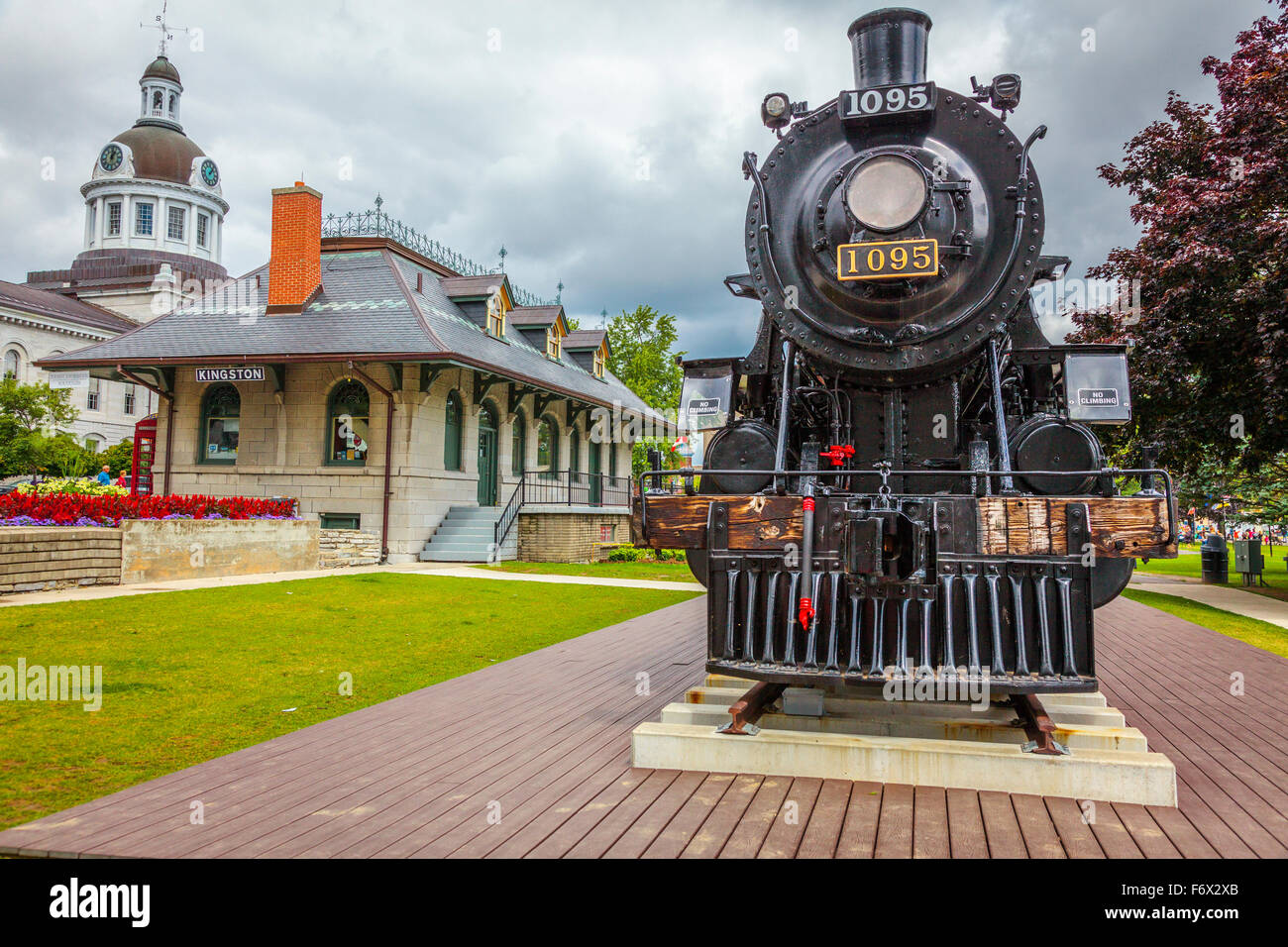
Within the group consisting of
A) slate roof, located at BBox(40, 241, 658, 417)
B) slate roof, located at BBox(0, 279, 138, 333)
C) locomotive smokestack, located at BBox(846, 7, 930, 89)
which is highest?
slate roof, located at BBox(0, 279, 138, 333)

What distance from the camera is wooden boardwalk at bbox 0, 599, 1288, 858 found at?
3260mm

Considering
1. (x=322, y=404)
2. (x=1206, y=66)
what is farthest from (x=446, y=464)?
(x=1206, y=66)

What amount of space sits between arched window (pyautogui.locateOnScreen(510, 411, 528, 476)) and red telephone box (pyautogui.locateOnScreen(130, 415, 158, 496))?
318 inches

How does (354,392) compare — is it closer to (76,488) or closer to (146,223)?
(76,488)

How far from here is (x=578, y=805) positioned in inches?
148

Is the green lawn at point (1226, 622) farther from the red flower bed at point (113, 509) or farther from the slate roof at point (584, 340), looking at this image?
the slate roof at point (584, 340)

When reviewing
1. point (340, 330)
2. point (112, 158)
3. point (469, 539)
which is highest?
point (112, 158)

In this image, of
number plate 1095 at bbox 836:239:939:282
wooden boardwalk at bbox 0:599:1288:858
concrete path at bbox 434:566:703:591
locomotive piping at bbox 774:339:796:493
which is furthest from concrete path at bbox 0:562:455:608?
number plate 1095 at bbox 836:239:939:282

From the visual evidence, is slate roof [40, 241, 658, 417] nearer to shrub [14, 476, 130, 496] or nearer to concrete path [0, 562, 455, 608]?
shrub [14, 476, 130, 496]

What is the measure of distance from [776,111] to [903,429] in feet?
6.76

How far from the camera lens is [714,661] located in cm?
425

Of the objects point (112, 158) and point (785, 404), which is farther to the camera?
point (112, 158)

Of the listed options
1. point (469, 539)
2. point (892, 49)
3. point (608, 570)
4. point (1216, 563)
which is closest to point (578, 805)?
point (892, 49)
